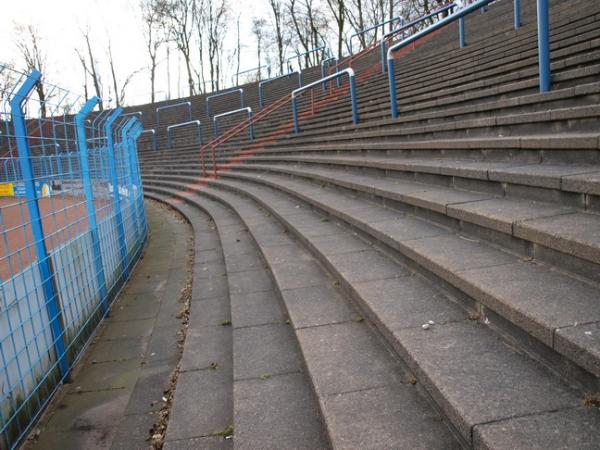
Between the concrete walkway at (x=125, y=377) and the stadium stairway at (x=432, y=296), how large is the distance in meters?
0.24

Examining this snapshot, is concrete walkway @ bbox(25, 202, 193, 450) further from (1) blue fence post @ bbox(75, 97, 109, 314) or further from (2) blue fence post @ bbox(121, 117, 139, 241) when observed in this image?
(2) blue fence post @ bbox(121, 117, 139, 241)

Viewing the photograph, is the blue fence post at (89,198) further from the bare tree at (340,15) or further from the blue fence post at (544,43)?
the bare tree at (340,15)

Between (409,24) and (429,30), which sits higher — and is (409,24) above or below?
above

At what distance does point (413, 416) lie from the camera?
2.11m

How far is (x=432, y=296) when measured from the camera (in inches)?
117

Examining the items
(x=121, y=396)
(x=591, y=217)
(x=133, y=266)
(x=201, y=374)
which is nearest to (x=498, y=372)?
(x=591, y=217)

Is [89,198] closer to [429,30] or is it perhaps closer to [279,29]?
[429,30]

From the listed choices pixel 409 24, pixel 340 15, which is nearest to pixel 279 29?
pixel 340 15

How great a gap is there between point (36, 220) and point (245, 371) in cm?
160

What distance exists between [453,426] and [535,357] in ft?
1.56

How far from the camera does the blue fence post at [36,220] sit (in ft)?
10.4

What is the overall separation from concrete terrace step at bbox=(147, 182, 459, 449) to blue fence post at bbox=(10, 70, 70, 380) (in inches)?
47.1

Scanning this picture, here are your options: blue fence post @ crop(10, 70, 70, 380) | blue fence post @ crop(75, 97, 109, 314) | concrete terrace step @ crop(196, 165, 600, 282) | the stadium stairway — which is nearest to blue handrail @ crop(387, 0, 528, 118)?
the stadium stairway

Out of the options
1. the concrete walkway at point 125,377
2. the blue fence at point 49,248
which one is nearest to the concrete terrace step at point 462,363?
the concrete walkway at point 125,377
